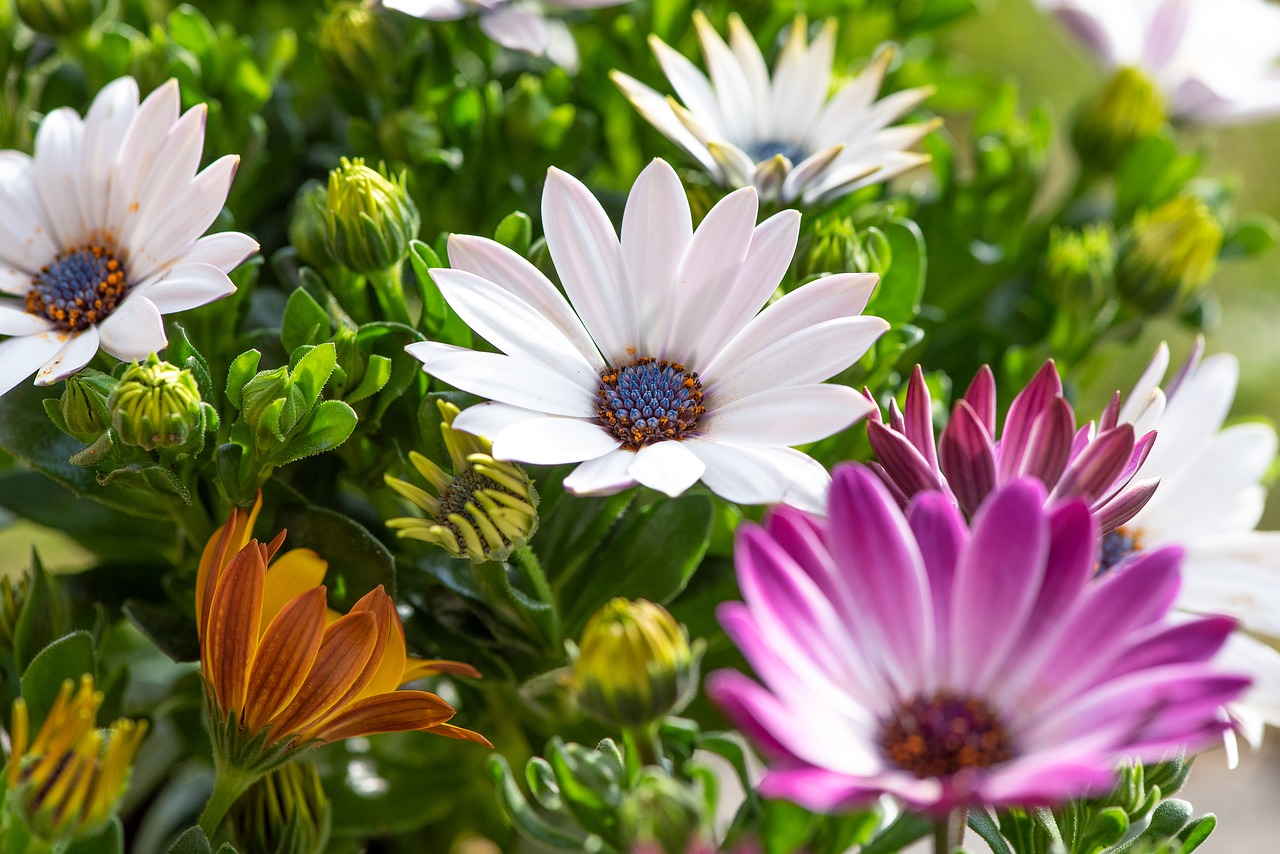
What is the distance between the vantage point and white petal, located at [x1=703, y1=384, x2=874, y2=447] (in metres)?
0.33

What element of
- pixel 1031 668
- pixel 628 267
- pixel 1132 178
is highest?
pixel 1132 178

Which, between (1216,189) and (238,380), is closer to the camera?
(238,380)

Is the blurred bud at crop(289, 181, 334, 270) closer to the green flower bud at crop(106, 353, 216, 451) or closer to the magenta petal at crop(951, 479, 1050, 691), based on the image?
the green flower bud at crop(106, 353, 216, 451)

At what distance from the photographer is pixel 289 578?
372mm

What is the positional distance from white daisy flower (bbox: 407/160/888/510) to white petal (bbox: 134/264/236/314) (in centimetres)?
Result: 7

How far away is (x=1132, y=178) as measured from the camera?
0.60 metres

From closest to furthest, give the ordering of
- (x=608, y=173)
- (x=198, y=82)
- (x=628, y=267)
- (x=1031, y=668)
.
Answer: (x=1031, y=668) → (x=628, y=267) → (x=198, y=82) → (x=608, y=173)

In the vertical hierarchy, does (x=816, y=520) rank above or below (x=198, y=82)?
below

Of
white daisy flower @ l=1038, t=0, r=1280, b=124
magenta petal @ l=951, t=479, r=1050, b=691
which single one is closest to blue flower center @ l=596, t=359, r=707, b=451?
magenta petal @ l=951, t=479, r=1050, b=691

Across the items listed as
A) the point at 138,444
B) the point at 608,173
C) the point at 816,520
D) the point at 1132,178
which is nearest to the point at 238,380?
the point at 138,444

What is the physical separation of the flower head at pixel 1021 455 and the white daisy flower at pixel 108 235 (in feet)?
0.64

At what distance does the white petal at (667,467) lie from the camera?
319mm

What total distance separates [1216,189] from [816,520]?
0.40 metres

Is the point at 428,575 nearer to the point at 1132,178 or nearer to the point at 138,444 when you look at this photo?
the point at 138,444
